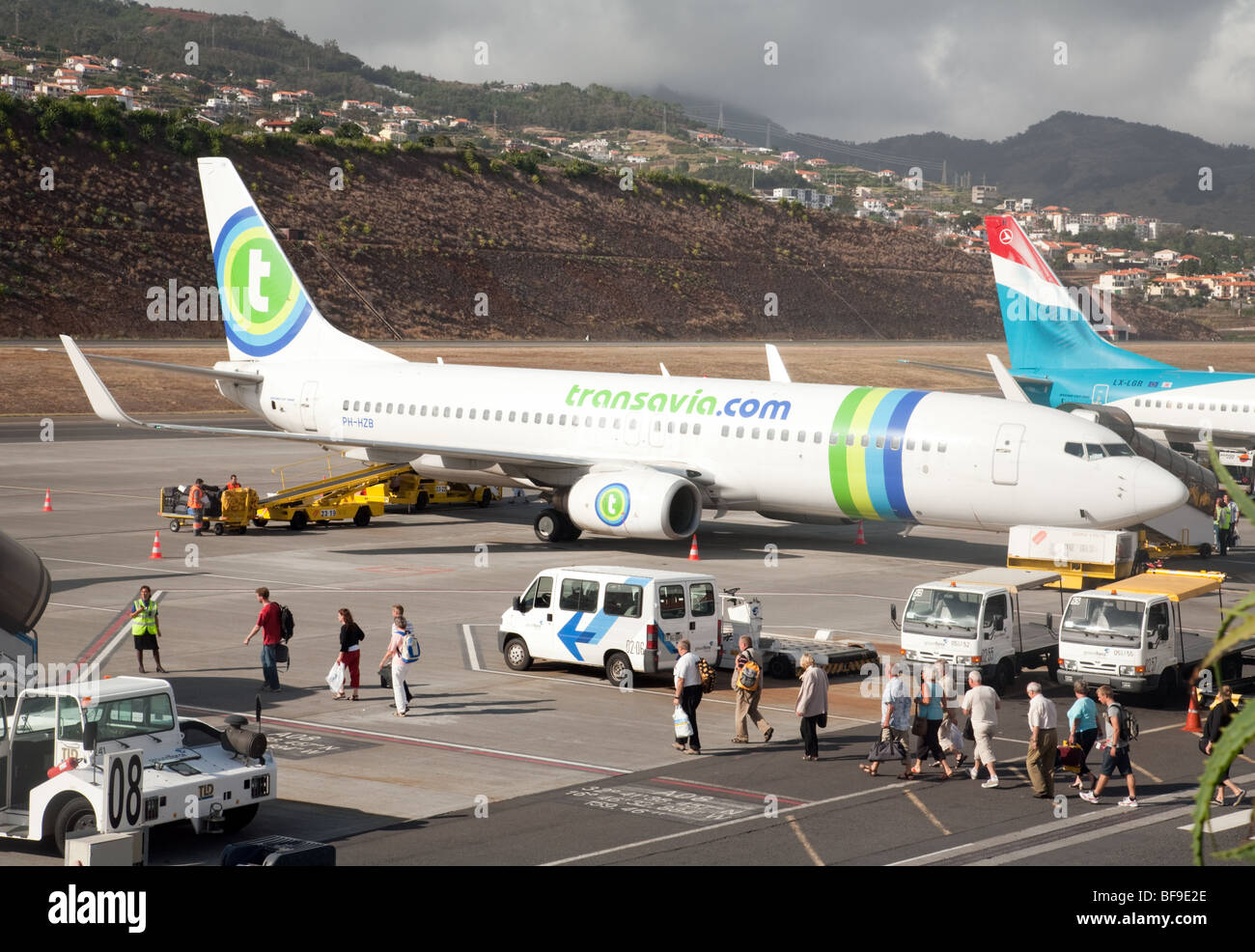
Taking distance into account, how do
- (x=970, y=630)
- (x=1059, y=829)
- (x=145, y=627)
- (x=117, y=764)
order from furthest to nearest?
(x=145, y=627), (x=970, y=630), (x=1059, y=829), (x=117, y=764)

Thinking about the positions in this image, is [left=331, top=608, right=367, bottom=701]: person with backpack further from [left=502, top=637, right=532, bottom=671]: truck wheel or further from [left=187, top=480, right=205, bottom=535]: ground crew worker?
[left=187, top=480, right=205, bottom=535]: ground crew worker

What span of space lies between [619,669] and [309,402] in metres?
23.2

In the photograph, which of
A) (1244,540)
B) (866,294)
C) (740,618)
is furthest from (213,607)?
(866,294)

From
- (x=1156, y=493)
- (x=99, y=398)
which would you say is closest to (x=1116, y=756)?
(x=1156, y=493)

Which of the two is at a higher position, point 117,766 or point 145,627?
point 145,627

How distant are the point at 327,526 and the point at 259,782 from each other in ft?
93.4

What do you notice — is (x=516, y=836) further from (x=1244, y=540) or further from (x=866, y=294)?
(x=866, y=294)

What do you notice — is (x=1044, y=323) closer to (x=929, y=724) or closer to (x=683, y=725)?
(x=929, y=724)

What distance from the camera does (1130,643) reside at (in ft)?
77.4

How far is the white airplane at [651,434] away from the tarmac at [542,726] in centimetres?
189

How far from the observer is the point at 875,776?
65.4ft

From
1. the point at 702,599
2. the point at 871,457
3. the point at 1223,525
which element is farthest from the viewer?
the point at 1223,525

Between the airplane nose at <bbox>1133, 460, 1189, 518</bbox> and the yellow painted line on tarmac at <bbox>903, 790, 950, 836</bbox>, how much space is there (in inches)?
685

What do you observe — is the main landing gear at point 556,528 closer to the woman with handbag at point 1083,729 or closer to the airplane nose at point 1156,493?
the airplane nose at point 1156,493
